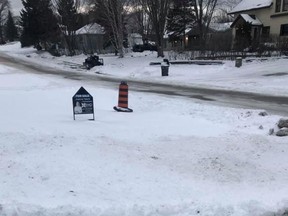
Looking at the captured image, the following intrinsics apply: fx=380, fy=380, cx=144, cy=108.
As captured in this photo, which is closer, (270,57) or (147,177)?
(147,177)

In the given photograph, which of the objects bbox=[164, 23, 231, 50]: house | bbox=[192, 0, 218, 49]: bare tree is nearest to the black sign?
bbox=[164, 23, 231, 50]: house

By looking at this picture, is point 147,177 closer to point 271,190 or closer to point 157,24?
point 271,190

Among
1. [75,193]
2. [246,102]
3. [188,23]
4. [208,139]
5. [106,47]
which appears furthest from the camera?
[106,47]

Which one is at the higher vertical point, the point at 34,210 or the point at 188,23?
the point at 188,23

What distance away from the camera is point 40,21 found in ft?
186

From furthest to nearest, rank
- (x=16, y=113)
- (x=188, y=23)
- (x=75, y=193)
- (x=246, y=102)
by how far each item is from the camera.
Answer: (x=188, y=23) < (x=246, y=102) < (x=16, y=113) < (x=75, y=193)

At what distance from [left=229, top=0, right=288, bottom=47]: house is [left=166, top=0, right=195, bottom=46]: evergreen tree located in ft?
24.4

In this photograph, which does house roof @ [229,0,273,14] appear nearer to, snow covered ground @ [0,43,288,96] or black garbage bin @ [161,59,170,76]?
snow covered ground @ [0,43,288,96]

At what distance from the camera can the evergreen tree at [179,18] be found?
1921 inches

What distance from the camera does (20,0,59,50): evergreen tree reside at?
186ft

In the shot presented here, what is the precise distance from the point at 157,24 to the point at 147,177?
30.7m

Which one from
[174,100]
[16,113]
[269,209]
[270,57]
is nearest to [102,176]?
[269,209]

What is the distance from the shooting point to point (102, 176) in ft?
19.4

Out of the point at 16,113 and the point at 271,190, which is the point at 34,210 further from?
the point at 16,113
